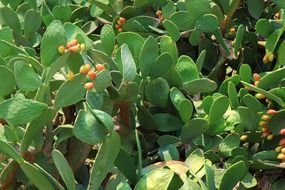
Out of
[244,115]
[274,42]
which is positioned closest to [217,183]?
[244,115]

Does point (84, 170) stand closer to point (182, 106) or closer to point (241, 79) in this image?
point (182, 106)

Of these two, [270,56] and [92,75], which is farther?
[270,56]

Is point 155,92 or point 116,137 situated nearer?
point 116,137

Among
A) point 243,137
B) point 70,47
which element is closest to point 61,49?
point 70,47

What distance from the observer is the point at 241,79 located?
1.21 meters

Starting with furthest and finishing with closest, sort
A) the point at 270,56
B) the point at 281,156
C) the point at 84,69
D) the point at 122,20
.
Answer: the point at 122,20
the point at 270,56
the point at 281,156
the point at 84,69

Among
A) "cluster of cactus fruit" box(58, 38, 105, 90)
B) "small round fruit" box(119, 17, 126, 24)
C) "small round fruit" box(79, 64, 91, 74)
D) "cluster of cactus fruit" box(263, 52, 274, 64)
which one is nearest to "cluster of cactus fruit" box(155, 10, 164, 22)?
"small round fruit" box(119, 17, 126, 24)

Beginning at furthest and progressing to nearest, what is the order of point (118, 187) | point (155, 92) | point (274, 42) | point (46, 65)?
1. point (274, 42)
2. point (155, 92)
3. point (46, 65)
4. point (118, 187)

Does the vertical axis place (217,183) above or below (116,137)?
below

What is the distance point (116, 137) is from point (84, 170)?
0.20 metres

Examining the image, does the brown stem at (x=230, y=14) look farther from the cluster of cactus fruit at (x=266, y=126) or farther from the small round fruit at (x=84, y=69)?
the small round fruit at (x=84, y=69)

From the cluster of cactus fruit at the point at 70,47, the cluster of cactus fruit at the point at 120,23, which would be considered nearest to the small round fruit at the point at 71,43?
the cluster of cactus fruit at the point at 70,47

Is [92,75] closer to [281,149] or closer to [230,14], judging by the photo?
[281,149]

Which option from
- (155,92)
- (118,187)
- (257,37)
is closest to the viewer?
(118,187)
